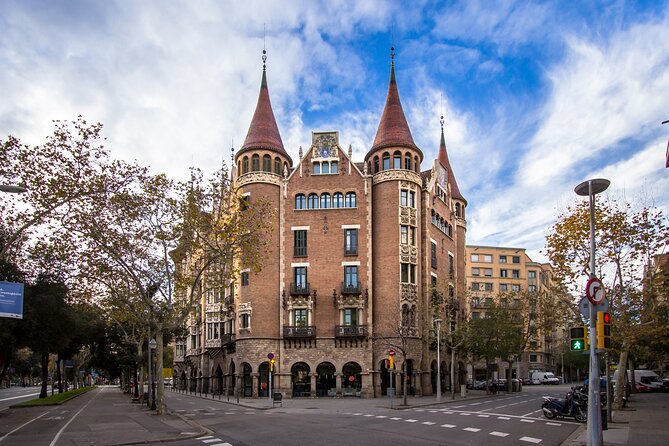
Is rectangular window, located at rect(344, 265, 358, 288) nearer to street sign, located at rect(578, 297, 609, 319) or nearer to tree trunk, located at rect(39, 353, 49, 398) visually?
tree trunk, located at rect(39, 353, 49, 398)

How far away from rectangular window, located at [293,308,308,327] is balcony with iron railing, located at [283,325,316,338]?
490 mm

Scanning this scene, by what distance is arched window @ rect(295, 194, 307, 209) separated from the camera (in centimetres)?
5478

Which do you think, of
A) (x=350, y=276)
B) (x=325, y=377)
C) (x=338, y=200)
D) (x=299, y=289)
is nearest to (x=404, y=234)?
(x=350, y=276)

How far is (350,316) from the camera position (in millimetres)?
52719

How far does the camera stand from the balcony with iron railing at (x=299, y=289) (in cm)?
5253

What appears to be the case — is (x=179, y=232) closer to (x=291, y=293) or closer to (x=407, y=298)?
(x=291, y=293)

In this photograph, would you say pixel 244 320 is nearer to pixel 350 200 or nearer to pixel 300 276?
pixel 300 276

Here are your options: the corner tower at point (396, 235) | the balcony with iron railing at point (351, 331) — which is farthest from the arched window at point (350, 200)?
the balcony with iron railing at point (351, 331)

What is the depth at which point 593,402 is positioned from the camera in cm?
1623

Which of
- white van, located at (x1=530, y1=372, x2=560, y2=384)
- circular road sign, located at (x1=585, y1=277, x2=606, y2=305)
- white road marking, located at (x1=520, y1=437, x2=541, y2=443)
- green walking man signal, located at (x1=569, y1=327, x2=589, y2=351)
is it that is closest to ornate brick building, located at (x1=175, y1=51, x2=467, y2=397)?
white road marking, located at (x1=520, y1=437, x2=541, y2=443)

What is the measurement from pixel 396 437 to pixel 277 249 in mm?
35358

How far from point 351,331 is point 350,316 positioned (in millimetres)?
1497

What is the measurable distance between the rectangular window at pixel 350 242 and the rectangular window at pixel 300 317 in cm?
640

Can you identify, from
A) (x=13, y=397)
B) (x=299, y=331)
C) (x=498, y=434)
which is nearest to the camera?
(x=498, y=434)
